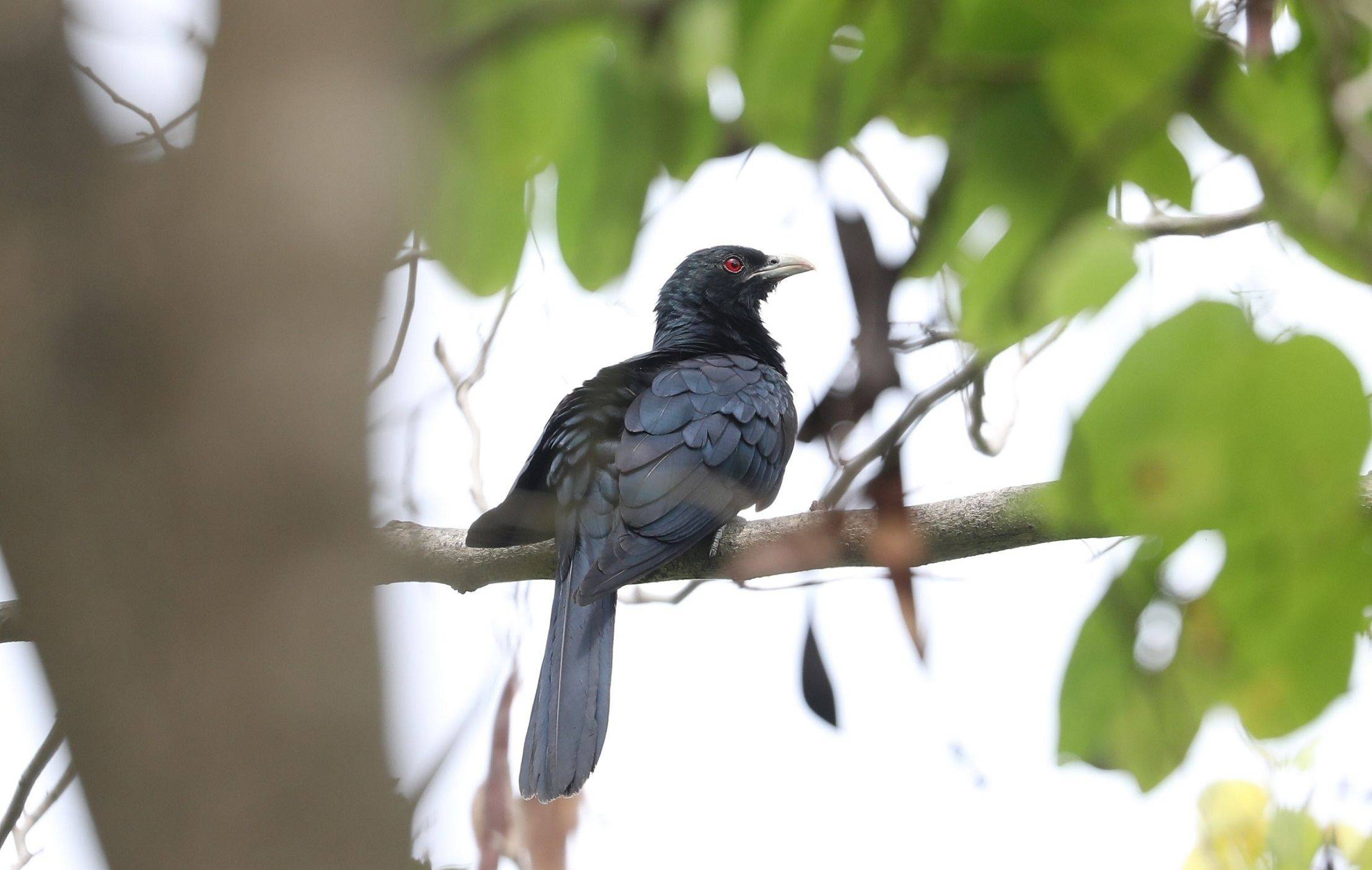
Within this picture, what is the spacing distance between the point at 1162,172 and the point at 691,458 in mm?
2719

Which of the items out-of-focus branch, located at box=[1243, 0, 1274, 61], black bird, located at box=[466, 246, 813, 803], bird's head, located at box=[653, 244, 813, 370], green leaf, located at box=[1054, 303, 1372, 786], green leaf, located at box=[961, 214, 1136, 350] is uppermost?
bird's head, located at box=[653, 244, 813, 370]

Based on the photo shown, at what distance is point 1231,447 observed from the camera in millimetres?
799

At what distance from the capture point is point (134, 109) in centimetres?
111

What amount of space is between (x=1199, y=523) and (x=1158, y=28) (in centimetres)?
48

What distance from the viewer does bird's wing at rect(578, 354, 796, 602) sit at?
337 centimetres

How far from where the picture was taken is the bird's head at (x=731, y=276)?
17.9 feet

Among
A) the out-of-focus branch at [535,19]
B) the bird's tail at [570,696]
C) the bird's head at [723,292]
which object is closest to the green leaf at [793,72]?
the out-of-focus branch at [535,19]

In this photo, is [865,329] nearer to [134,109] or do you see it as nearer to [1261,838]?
[134,109]

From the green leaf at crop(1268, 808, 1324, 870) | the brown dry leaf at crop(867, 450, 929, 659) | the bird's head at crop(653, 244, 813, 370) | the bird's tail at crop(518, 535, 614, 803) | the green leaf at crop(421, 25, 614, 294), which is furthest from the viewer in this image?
the bird's head at crop(653, 244, 813, 370)

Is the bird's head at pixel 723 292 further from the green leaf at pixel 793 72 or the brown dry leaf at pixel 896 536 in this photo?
the brown dry leaf at pixel 896 536

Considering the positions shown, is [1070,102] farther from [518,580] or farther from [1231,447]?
[518,580]

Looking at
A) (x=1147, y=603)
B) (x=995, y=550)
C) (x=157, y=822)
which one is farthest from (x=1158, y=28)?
(x=995, y=550)

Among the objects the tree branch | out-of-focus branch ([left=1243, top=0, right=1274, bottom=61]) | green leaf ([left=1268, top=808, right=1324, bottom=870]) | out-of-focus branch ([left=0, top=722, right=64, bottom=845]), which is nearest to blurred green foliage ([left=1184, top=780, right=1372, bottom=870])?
green leaf ([left=1268, top=808, right=1324, bottom=870])

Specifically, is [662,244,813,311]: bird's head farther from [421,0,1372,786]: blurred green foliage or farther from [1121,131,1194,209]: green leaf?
[1121,131,1194,209]: green leaf
